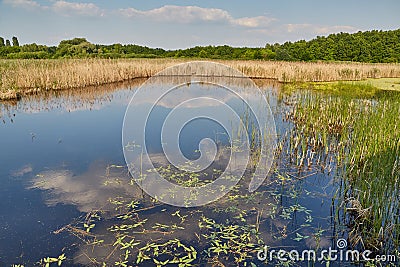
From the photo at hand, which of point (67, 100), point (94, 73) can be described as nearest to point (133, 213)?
point (67, 100)

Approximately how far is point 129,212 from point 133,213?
2.3 inches

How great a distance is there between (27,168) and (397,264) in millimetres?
4927

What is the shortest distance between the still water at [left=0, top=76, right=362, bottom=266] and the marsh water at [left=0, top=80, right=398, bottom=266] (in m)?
0.01

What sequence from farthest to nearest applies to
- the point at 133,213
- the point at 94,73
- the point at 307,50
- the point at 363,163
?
the point at 307,50
the point at 94,73
the point at 363,163
the point at 133,213

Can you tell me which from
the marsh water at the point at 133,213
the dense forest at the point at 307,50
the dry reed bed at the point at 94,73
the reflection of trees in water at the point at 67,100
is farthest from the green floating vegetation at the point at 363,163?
the dense forest at the point at 307,50

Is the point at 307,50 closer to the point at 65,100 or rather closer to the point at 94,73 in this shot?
the point at 94,73

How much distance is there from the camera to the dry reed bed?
1139cm

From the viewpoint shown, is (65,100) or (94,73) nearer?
(65,100)

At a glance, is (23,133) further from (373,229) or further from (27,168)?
(373,229)

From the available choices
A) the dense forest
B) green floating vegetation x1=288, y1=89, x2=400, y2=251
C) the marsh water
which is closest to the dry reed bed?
the marsh water

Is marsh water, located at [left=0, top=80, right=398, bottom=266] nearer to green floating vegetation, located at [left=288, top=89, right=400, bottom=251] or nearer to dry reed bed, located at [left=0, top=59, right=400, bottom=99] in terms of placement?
green floating vegetation, located at [left=288, top=89, right=400, bottom=251]

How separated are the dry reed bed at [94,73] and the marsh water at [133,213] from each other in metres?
6.44

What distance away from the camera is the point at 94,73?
44.6ft

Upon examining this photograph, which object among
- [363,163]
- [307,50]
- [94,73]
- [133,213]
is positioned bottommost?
[133,213]
